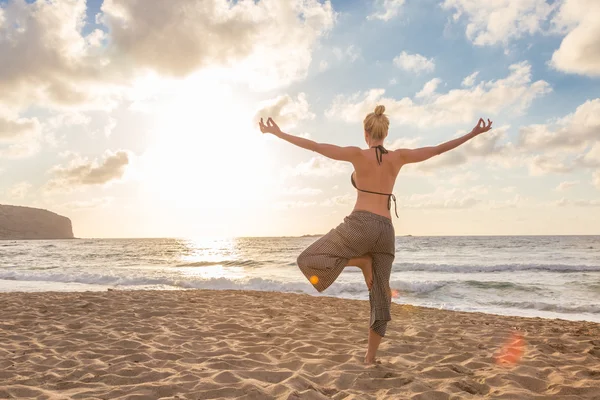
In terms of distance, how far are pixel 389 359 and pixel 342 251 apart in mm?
1837

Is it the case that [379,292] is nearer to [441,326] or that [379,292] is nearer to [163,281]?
[441,326]

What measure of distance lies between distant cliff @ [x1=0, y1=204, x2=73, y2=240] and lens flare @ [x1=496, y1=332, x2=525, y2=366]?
605ft

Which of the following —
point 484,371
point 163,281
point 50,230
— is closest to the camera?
point 484,371

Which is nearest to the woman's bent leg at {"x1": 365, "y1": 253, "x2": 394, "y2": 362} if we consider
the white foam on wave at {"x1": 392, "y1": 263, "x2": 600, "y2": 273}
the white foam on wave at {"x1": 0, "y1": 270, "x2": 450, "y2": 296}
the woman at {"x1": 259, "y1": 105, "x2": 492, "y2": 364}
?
the woman at {"x1": 259, "y1": 105, "x2": 492, "y2": 364}

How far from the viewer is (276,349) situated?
4984 mm

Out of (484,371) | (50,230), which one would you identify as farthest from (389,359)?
(50,230)

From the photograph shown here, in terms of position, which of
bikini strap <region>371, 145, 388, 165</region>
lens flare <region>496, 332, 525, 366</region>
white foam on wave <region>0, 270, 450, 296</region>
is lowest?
white foam on wave <region>0, 270, 450, 296</region>

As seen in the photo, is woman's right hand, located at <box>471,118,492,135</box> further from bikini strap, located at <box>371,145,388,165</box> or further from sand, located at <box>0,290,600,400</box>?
sand, located at <box>0,290,600,400</box>

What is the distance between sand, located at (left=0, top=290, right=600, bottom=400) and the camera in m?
3.56

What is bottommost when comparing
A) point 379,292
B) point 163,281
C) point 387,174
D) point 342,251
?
point 163,281

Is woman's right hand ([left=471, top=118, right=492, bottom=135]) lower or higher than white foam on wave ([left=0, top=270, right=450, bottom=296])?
higher

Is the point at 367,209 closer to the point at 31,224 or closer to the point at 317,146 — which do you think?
the point at 317,146

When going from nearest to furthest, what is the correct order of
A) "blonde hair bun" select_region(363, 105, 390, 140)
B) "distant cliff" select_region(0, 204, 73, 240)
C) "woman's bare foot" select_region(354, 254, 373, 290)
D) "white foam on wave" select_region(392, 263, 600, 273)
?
1. "blonde hair bun" select_region(363, 105, 390, 140)
2. "woman's bare foot" select_region(354, 254, 373, 290)
3. "white foam on wave" select_region(392, 263, 600, 273)
4. "distant cliff" select_region(0, 204, 73, 240)

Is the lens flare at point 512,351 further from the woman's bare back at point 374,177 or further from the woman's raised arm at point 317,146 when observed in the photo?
the woman's raised arm at point 317,146
